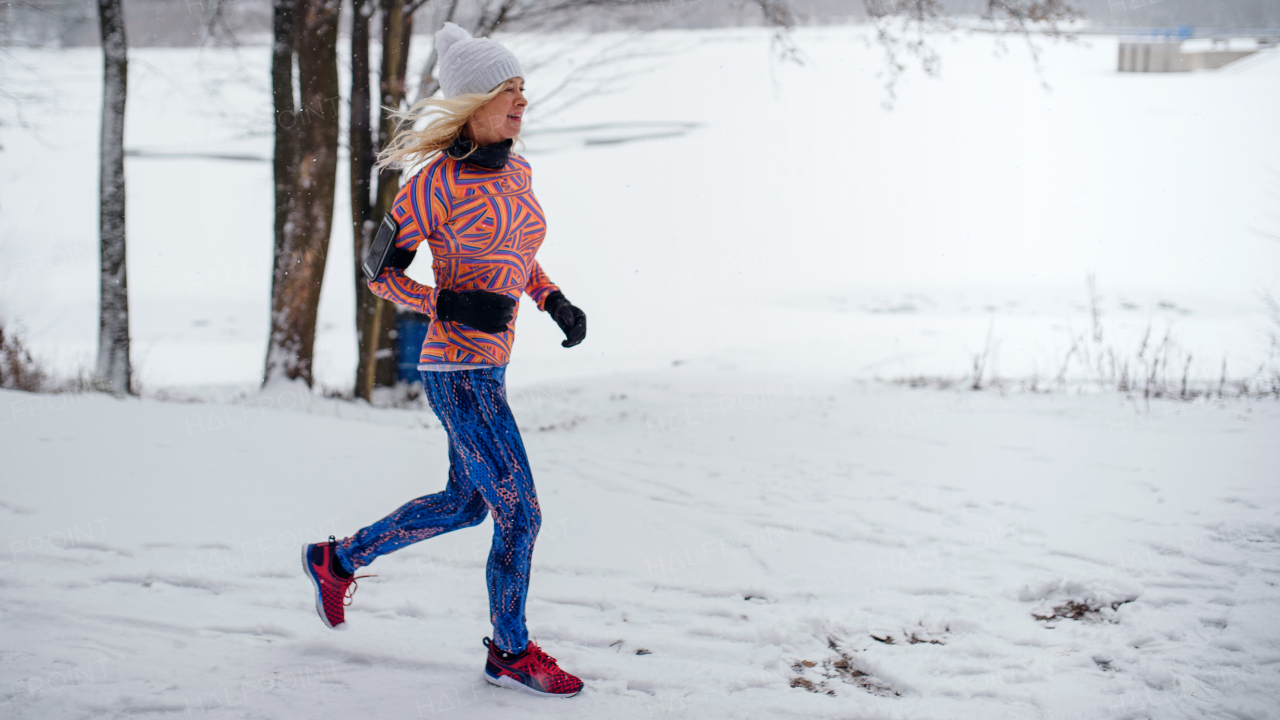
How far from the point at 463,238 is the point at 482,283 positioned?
140 mm

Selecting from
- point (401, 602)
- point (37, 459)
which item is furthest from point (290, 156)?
point (401, 602)

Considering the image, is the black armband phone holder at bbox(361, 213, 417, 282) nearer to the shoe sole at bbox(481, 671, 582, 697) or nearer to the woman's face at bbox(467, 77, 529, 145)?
the woman's face at bbox(467, 77, 529, 145)

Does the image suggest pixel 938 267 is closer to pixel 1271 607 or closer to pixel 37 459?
pixel 1271 607

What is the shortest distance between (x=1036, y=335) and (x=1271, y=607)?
323 inches

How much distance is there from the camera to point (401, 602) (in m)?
3.24

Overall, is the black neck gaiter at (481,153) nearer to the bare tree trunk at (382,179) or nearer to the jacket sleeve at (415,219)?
the jacket sleeve at (415,219)

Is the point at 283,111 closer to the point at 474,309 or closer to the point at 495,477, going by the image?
the point at 474,309

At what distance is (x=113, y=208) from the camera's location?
7098 mm

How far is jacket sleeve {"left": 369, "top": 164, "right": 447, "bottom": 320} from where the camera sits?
7.71ft

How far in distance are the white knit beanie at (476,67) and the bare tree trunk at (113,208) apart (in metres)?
5.92

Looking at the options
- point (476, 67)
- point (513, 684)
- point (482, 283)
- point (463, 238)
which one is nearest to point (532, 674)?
point (513, 684)

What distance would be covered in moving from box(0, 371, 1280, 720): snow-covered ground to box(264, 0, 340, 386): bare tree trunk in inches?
54.9

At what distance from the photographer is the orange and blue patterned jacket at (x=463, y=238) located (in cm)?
236

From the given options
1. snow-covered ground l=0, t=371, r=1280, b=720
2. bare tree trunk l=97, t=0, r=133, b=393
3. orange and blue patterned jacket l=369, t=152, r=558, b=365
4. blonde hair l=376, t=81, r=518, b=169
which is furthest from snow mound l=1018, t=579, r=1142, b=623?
bare tree trunk l=97, t=0, r=133, b=393
